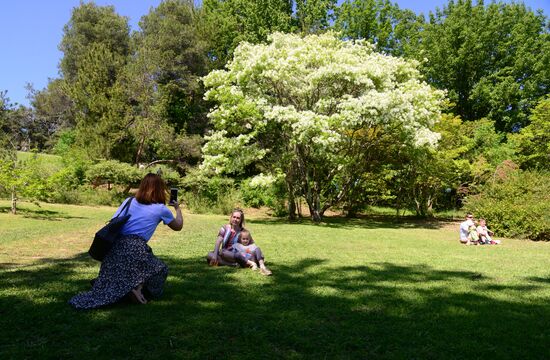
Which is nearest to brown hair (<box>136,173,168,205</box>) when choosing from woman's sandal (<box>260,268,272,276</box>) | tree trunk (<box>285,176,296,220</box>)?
woman's sandal (<box>260,268,272,276</box>)

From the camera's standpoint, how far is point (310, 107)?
1914 cm

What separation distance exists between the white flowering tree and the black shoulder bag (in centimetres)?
1188

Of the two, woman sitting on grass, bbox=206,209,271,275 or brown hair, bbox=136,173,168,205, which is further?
woman sitting on grass, bbox=206,209,271,275

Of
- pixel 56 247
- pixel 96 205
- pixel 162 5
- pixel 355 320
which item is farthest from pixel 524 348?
pixel 162 5

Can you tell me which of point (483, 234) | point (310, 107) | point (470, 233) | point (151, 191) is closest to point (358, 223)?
point (310, 107)

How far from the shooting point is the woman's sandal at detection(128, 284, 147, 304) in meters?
4.87

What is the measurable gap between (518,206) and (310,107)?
895 cm

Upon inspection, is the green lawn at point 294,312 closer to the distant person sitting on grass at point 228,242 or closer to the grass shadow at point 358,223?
the distant person sitting on grass at point 228,242

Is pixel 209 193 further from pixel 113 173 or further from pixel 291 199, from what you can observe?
pixel 291 199

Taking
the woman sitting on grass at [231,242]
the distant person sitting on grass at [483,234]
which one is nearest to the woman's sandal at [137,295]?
the woman sitting on grass at [231,242]

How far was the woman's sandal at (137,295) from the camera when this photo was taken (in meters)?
4.87

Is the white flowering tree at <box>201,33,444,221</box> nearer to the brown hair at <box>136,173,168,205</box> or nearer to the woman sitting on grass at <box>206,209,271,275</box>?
the woman sitting on grass at <box>206,209,271,275</box>

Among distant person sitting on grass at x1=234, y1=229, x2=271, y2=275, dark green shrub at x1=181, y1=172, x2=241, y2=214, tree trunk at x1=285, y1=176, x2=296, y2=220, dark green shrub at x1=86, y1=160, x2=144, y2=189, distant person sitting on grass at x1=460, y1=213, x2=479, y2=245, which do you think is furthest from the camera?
dark green shrub at x1=86, y1=160, x2=144, y2=189

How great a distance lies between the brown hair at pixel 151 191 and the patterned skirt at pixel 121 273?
1.46 ft
